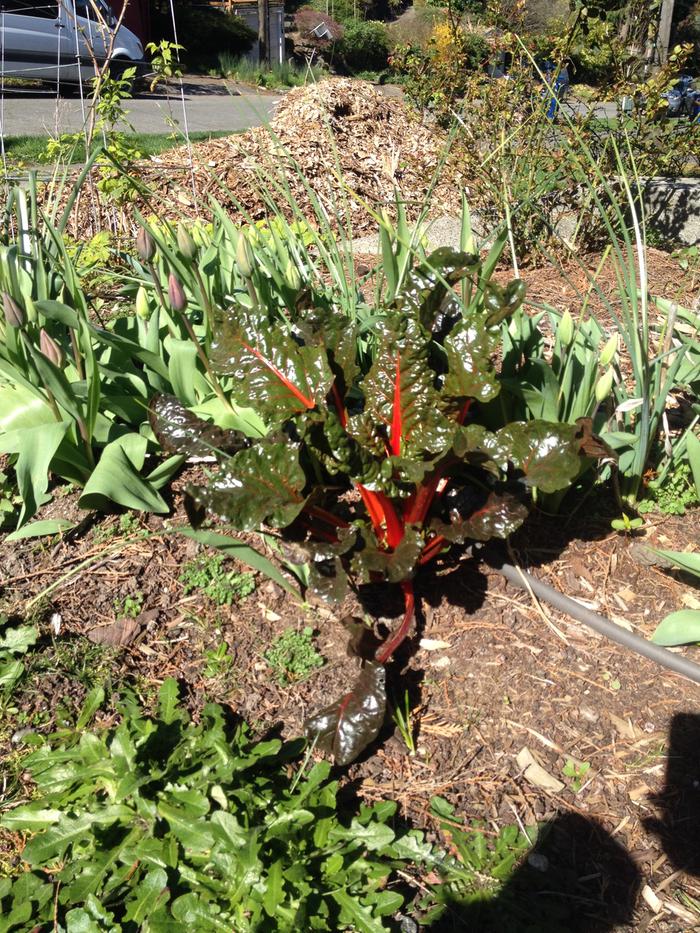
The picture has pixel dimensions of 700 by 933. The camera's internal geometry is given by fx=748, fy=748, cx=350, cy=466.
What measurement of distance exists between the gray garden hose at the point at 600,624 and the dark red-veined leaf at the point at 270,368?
2.50 feet

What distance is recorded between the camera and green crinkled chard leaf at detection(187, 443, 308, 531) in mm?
1798

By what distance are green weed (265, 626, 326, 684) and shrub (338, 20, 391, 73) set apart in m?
22.7

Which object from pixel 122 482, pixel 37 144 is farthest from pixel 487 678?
pixel 37 144

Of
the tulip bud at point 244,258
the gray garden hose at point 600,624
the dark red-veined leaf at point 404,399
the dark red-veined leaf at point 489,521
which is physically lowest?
the gray garden hose at point 600,624

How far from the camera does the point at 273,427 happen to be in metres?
2.05

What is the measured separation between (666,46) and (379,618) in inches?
223

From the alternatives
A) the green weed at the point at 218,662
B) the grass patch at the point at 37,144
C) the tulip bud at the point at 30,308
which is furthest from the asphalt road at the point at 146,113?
the green weed at the point at 218,662

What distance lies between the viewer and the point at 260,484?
1847mm

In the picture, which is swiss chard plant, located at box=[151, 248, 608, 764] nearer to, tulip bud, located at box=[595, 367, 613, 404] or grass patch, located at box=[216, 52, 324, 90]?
tulip bud, located at box=[595, 367, 613, 404]

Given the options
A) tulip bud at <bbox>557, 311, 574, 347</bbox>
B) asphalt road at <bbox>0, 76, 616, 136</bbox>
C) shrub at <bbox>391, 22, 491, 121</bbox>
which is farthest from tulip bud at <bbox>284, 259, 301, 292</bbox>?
asphalt road at <bbox>0, 76, 616, 136</bbox>

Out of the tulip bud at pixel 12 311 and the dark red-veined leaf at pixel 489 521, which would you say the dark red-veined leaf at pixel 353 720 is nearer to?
the dark red-veined leaf at pixel 489 521

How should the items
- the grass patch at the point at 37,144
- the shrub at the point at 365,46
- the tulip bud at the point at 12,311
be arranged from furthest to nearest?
the shrub at the point at 365,46 → the grass patch at the point at 37,144 → the tulip bud at the point at 12,311

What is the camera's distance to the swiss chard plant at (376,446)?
1831 millimetres

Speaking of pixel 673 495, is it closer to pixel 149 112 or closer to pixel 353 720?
pixel 353 720
